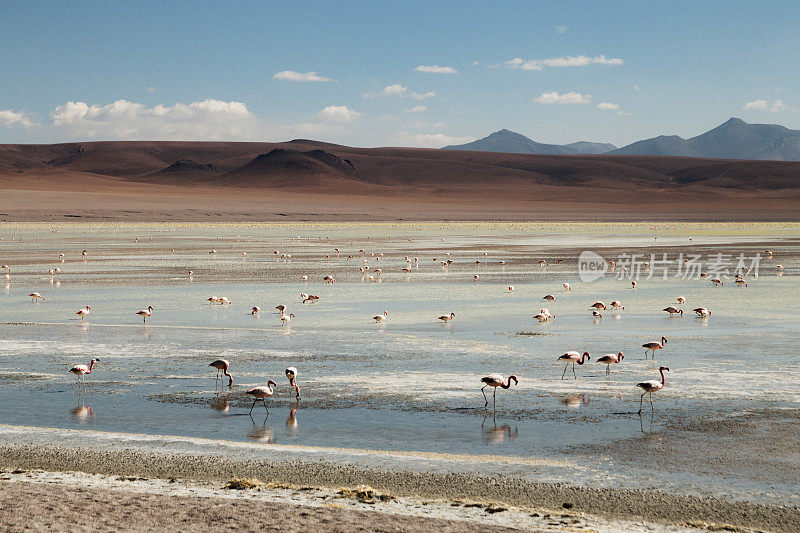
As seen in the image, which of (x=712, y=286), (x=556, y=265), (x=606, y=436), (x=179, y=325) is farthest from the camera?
(x=556, y=265)

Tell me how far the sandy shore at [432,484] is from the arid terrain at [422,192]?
69.8 m

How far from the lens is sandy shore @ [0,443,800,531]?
6.58m

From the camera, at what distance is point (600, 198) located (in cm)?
13138

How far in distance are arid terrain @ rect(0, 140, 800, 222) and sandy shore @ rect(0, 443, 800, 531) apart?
69843 millimetres

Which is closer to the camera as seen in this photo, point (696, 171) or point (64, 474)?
point (64, 474)

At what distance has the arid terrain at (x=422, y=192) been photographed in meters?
88.3

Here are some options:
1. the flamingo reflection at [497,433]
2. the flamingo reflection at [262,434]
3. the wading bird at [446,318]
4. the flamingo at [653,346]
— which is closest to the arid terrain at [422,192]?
the wading bird at [446,318]

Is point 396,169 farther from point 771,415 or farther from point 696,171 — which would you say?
point 771,415

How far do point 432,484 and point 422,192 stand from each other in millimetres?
142338

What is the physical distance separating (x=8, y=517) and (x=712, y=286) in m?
21.5

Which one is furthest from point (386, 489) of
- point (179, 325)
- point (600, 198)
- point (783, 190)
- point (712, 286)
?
point (783, 190)

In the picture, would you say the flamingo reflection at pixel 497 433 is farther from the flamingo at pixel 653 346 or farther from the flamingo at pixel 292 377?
the flamingo at pixel 653 346

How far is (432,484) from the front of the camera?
7277mm

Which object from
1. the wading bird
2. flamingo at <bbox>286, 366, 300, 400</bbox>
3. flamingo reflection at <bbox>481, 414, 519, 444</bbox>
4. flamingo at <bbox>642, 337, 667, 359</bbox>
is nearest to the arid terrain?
the wading bird
